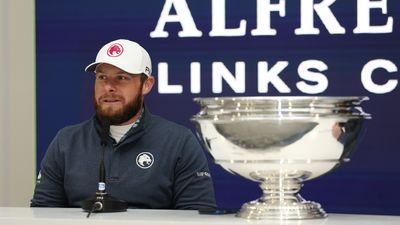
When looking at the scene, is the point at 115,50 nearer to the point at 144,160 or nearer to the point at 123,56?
the point at 123,56

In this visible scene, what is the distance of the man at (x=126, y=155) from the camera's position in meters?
2.44

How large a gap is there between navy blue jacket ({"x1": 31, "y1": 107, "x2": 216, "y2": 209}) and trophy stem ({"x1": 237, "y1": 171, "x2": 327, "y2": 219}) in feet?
2.37

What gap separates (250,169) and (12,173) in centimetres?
241

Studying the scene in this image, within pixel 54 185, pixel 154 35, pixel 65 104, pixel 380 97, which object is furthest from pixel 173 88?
pixel 54 185

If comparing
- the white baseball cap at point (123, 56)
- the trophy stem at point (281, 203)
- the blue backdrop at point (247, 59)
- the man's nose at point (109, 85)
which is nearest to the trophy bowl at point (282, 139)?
the trophy stem at point (281, 203)

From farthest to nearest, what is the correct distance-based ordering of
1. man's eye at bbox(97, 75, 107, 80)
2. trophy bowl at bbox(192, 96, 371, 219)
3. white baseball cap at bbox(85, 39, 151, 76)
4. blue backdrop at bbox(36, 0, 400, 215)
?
blue backdrop at bbox(36, 0, 400, 215) → man's eye at bbox(97, 75, 107, 80) → white baseball cap at bbox(85, 39, 151, 76) → trophy bowl at bbox(192, 96, 371, 219)

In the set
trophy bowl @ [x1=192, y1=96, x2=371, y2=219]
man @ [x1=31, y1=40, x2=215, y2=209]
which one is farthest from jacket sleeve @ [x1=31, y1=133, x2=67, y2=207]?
trophy bowl @ [x1=192, y1=96, x2=371, y2=219]

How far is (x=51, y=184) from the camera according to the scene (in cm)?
250

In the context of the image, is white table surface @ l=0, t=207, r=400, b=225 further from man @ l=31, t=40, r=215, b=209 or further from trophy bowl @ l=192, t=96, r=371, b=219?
man @ l=31, t=40, r=215, b=209

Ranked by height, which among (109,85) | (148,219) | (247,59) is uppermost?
(247,59)

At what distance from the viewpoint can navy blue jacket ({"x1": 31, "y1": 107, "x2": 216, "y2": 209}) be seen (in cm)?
245

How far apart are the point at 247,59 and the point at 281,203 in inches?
74.6

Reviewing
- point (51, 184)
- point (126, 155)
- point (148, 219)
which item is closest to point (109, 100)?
point (126, 155)

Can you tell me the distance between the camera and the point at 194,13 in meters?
3.62
